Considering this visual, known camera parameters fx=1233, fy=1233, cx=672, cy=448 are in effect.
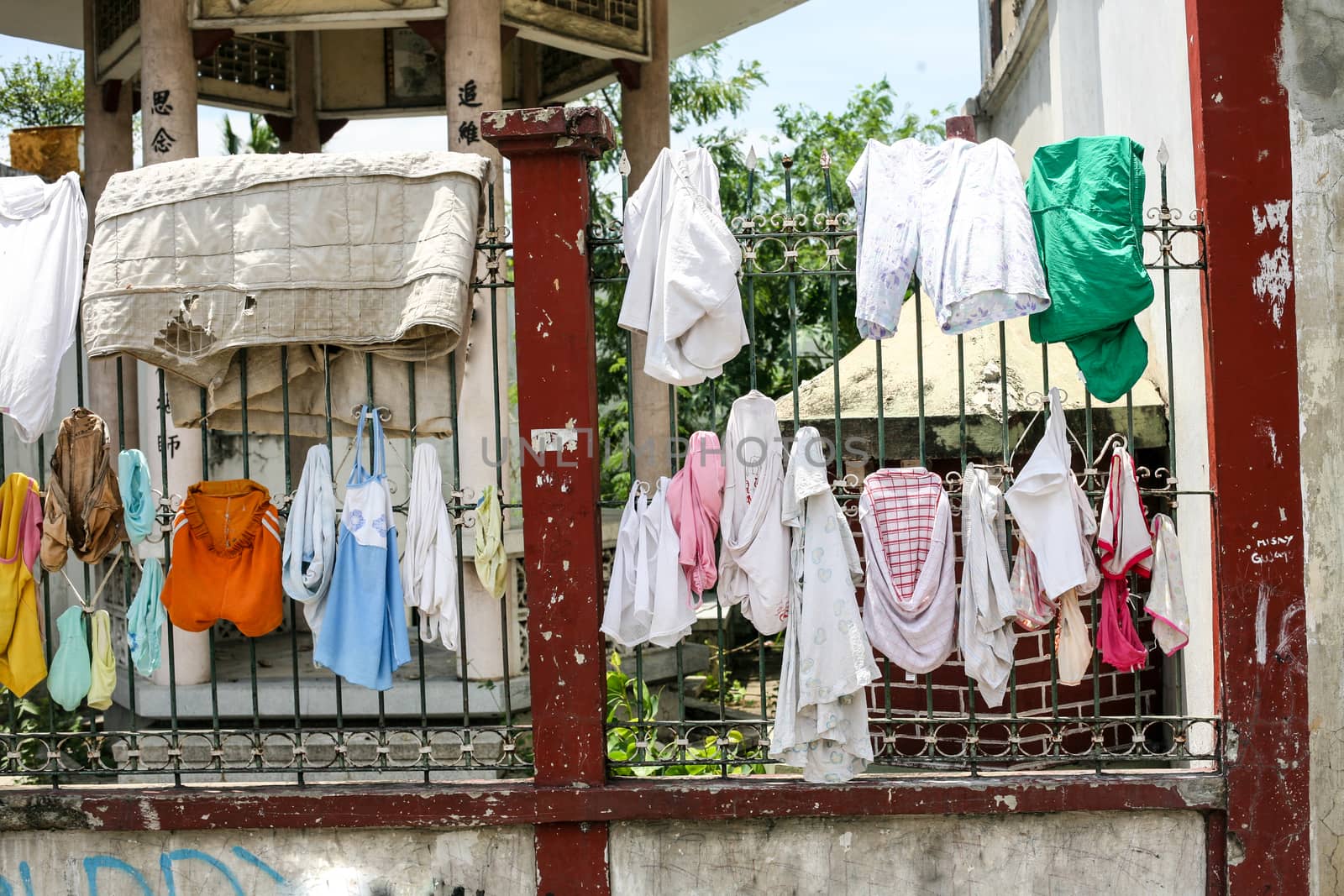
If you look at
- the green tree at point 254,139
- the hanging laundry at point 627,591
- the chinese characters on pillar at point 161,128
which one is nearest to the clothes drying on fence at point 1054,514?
the hanging laundry at point 627,591

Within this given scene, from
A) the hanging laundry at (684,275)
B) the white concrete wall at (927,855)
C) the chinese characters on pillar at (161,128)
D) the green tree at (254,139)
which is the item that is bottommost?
the white concrete wall at (927,855)

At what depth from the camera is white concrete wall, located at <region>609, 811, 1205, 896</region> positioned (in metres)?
4.08

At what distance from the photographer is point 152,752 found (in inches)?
243

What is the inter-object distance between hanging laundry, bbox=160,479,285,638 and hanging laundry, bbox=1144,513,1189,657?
9.74 feet

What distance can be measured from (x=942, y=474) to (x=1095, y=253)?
217 cm

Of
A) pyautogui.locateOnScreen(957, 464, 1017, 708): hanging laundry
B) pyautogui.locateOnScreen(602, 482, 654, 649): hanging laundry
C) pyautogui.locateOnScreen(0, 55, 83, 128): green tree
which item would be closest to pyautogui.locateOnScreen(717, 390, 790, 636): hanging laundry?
pyautogui.locateOnScreen(602, 482, 654, 649): hanging laundry

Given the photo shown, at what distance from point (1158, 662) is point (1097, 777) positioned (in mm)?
2123

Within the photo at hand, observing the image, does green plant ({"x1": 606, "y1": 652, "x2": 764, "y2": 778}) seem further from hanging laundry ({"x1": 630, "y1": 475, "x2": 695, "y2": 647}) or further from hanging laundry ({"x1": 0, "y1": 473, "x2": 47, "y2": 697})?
hanging laundry ({"x1": 0, "y1": 473, "x2": 47, "y2": 697})

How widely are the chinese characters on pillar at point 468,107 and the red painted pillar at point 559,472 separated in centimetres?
265

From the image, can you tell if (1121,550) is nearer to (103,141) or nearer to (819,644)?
(819,644)

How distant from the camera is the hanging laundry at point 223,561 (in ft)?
14.0

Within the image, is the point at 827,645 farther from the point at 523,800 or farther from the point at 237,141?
the point at 237,141

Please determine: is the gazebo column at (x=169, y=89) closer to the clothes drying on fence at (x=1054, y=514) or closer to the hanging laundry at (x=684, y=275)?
the hanging laundry at (x=684, y=275)

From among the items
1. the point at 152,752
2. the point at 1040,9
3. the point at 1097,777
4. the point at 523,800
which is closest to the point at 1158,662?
the point at 1097,777
